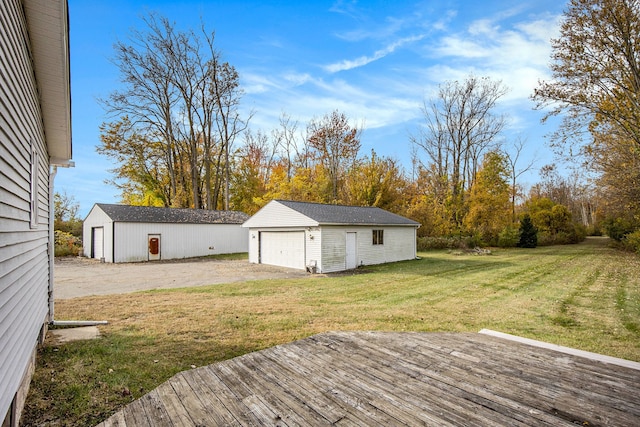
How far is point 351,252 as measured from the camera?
50.8 ft

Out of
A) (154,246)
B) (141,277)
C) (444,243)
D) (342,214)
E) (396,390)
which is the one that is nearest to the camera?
(396,390)

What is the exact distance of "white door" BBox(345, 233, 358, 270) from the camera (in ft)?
50.1

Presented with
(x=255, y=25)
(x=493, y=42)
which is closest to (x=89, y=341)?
(x=255, y=25)

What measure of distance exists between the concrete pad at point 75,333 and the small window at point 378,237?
12.9 meters

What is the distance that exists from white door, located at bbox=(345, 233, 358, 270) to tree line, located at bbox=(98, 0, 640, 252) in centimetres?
974

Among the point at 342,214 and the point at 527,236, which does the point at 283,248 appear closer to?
the point at 342,214

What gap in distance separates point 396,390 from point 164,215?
68.5 ft

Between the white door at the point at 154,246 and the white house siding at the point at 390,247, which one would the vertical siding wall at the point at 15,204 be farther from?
the white door at the point at 154,246

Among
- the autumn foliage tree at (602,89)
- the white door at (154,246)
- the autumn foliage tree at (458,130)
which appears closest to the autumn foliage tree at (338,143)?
the autumn foliage tree at (458,130)

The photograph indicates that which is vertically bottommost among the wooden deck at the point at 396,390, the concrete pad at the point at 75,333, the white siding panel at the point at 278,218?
the concrete pad at the point at 75,333

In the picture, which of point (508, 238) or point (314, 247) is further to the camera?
point (508, 238)

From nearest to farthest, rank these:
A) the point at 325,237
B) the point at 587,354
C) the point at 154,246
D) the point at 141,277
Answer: the point at 587,354 < the point at 141,277 < the point at 325,237 < the point at 154,246

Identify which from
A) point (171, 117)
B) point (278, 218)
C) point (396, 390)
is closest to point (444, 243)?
point (278, 218)

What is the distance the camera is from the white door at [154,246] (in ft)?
64.4
